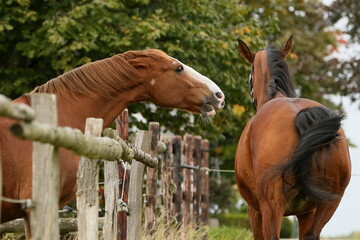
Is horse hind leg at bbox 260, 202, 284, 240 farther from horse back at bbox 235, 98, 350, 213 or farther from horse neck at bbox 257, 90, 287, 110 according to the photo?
horse neck at bbox 257, 90, 287, 110

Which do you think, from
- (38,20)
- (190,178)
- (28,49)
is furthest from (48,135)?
(38,20)

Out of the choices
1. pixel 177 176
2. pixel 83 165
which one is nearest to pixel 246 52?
pixel 177 176

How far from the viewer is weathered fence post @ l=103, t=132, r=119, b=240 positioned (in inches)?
277

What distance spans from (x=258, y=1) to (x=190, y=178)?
34.1ft

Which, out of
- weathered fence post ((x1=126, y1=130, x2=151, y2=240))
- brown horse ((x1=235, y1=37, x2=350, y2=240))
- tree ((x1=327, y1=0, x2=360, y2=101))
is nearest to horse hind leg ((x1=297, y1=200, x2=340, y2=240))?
brown horse ((x1=235, y1=37, x2=350, y2=240))

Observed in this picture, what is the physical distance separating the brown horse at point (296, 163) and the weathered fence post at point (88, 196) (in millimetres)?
2290

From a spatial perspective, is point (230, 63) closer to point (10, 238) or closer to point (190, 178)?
point (190, 178)

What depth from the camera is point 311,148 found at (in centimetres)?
734

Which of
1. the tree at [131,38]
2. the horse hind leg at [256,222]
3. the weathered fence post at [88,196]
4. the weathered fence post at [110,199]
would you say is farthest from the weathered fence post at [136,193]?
the tree at [131,38]

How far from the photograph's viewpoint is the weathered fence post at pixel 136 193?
8.45m

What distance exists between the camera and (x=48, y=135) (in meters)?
4.38

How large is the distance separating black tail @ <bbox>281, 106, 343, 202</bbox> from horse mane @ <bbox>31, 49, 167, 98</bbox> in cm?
147

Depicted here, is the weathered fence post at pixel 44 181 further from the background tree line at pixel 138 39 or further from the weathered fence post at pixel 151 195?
the background tree line at pixel 138 39

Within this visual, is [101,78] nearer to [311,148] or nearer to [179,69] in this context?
[179,69]
